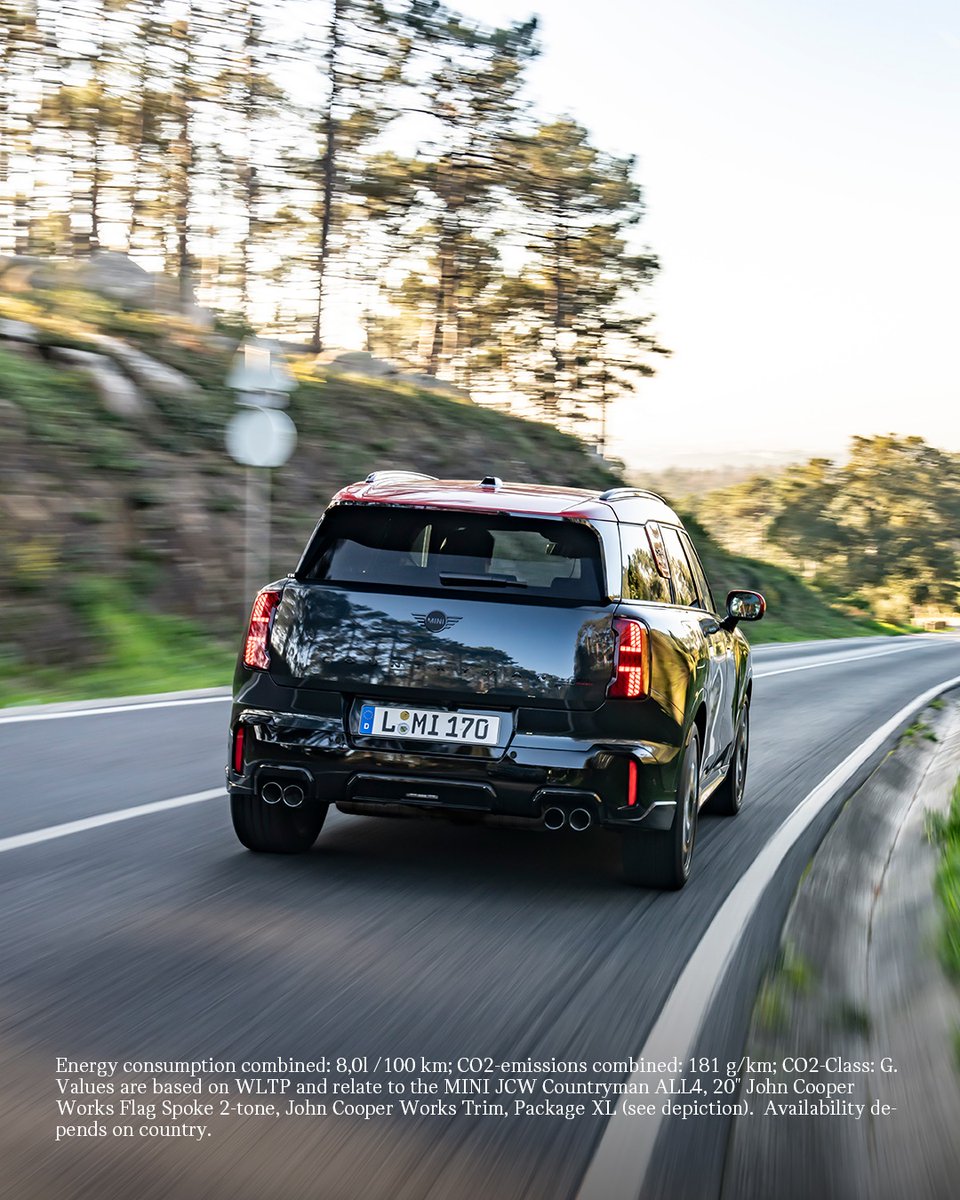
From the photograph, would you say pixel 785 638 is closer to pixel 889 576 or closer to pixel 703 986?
pixel 703 986

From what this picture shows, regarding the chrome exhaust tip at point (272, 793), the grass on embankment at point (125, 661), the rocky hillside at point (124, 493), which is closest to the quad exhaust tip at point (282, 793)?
the chrome exhaust tip at point (272, 793)

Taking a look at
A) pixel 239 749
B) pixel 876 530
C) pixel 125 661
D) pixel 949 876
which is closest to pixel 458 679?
pixel 239 749

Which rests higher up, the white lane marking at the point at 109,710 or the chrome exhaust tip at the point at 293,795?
the chrome exhaust tip at the point at 293,795

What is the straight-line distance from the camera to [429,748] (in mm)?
6102

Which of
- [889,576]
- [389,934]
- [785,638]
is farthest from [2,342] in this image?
[889,576]

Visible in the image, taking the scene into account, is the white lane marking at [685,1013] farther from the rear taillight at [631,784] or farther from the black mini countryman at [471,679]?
the rear taillight at [631,784]

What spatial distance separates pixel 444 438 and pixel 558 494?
2718 cm

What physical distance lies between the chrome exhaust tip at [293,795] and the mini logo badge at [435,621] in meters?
0.91

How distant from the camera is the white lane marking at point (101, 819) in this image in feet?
22.8

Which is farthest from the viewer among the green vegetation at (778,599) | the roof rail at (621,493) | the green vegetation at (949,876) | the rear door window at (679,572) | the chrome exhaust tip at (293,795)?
the green vegetation at (778,599)

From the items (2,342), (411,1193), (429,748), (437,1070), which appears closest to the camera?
(411,1193)

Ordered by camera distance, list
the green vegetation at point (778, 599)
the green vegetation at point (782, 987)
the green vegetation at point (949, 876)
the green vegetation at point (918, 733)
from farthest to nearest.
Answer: the green vegetation at point (778, 599) → the green vegetation at point (918, 733) → the green vegetation at point (949, 876) → the green vegetation at point (782, 987)

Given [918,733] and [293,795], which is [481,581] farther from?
[918,733]

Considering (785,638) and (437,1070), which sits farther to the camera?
(785,638)
